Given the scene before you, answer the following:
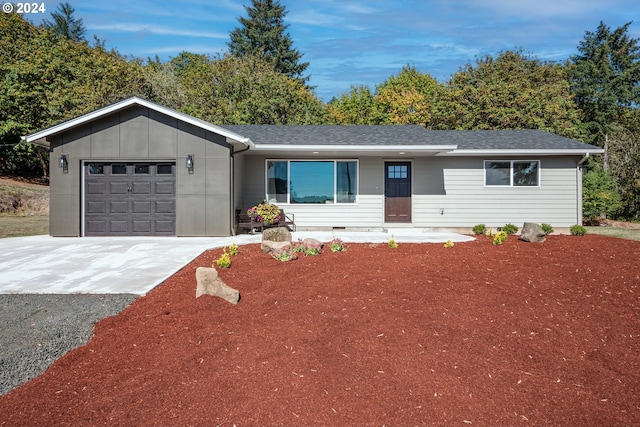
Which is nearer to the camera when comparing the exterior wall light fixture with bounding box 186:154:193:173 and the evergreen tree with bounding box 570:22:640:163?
the exterior wall light fixture with bounding box 186:154:193:173

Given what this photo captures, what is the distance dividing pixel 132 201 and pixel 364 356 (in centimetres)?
950

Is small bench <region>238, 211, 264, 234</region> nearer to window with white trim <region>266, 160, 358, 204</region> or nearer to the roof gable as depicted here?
window with white trim <region>266, 160, 358, 204</region>

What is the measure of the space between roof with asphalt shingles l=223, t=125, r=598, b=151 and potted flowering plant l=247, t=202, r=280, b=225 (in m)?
1.81

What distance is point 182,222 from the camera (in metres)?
10.8

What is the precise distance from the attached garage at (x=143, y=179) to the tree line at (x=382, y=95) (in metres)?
13.1

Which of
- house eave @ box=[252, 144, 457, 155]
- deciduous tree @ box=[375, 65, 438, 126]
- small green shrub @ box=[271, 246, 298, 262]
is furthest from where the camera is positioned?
deciduous tree @ box=[375, 65, 438, 126]

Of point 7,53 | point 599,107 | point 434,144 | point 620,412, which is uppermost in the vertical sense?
point 7,53

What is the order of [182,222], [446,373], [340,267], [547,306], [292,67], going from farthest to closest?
[292,67], [182,222], [340,267], [547,306], [446,373]

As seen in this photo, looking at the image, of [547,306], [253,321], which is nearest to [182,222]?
[253,321]

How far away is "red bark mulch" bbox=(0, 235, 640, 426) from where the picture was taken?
2.66 m

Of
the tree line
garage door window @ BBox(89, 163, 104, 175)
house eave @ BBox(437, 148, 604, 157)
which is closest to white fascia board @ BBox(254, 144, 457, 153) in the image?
house eave @ BBox(437, 148, 604, 157)

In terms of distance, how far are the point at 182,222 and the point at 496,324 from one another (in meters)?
8.84

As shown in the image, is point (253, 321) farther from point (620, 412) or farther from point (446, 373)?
point (620, 412)

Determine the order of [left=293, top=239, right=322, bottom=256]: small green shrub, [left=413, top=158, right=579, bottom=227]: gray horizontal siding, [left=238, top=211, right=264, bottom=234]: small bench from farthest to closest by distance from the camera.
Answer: [left=413, top=158, right=579, bottom=227]: gray horizontal siding < [left=238, top=211, right=264, bottom=234]: small bench < [left=293, top=239, right=322, bottom=256]: small green shrub
